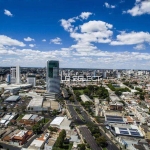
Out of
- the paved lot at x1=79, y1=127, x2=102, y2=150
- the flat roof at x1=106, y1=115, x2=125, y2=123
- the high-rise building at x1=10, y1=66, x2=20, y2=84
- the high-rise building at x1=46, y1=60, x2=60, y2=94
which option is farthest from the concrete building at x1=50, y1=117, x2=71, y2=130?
the high-rise building at x1=10, y1=66, x2=20, y2=84

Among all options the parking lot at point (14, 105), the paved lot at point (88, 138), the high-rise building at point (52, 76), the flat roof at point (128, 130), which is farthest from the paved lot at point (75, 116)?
the parking lot at point (14, 105)

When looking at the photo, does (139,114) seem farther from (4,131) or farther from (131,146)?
(4,131)

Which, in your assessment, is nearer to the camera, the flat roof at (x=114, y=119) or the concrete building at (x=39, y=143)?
the concrete building at (x=39, y=143)

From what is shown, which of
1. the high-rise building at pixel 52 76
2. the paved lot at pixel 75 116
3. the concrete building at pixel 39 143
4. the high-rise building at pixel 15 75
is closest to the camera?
the concrete building at pixel 39 143

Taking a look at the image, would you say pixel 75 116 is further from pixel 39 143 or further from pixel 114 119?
pixel 39 143

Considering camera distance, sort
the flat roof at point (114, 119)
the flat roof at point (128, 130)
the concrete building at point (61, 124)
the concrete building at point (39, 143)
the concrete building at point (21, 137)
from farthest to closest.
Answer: the flat roof at point (114, 119), the concrete building at point (61, 124), the flat roof at point (128, 130), the concrete building at point (21, 137), the concrete building at point (39, 143)

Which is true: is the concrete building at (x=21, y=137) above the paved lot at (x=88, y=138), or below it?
above

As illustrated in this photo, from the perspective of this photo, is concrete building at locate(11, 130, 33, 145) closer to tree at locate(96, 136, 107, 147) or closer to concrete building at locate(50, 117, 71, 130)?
concrete building at locate(50, 117, 71, 130)

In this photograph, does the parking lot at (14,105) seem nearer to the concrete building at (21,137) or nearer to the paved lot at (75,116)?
the paved lot at (75,116)

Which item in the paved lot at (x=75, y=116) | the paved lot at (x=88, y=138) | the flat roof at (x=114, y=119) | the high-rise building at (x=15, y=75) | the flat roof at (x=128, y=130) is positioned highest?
the high-rise building at (x=15, y=75)
